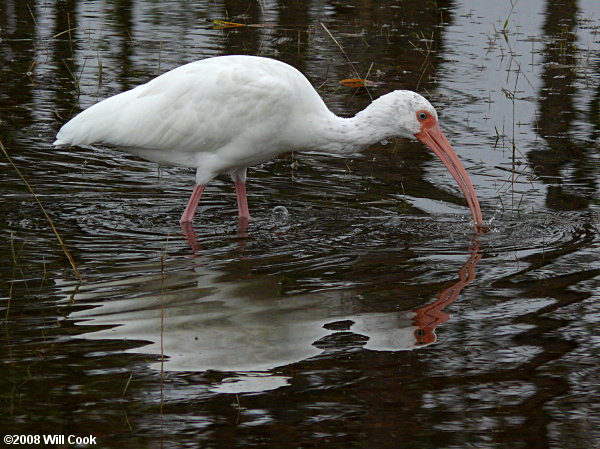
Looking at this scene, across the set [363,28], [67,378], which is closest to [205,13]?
[363,28]

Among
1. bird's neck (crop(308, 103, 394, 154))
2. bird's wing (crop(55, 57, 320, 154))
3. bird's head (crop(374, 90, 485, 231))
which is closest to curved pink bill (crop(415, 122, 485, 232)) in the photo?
bird's head (crop(374, 90, 485, 231))

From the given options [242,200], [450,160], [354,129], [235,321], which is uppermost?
[354,129]

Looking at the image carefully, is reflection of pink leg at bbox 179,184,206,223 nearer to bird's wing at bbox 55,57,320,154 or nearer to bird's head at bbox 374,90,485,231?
→ bird's wing at bbox 55,57,320,154

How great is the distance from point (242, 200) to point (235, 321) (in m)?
2.52

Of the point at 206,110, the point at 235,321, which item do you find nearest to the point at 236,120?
the point at 206,110

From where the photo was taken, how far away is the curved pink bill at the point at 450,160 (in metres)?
8.27

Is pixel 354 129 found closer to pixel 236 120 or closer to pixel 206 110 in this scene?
pixel 236 120

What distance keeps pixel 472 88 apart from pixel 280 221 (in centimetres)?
497

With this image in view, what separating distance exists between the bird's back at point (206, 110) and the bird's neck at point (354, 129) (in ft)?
0.46

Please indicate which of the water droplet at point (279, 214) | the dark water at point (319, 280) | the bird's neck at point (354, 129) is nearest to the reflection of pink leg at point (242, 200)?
the dark water at point (319, 280)

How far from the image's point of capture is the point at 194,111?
8.12 metres

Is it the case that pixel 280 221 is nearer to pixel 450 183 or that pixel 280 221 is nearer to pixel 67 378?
pixel 450 183

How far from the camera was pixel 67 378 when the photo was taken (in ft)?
17.1

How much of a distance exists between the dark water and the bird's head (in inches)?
9.6
